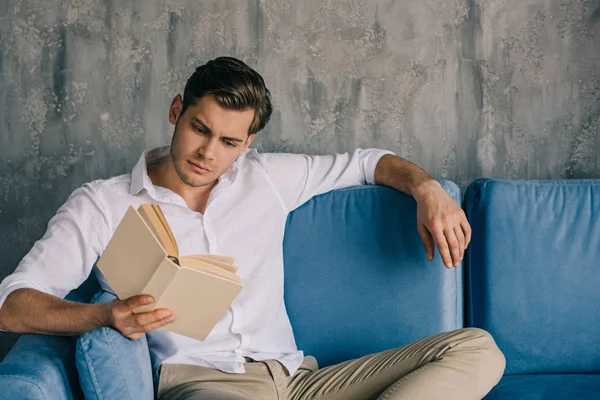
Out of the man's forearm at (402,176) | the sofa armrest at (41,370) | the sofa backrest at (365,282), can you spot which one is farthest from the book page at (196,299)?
→ the man's forearm at (402,176)

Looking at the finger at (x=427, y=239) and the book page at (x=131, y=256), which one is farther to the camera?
the finger at (x=427, y=239)

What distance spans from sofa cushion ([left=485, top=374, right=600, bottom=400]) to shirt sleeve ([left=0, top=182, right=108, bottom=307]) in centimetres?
109

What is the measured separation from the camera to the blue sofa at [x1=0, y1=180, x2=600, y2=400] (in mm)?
1967

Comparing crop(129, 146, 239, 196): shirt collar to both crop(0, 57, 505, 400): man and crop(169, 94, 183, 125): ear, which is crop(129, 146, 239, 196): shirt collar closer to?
crop(0, 57, 505, 400): man

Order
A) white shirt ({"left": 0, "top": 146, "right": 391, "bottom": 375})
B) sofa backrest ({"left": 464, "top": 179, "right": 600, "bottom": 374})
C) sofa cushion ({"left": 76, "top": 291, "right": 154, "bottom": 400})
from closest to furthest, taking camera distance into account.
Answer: sofa cushion ({"left": 76, "top": 291, "right": 154, "bottom": 400}) → white shirt ({"left": 0, "top": 146, "right": 391, "bottom": 375}) → sofa backrest ({"left": 464, "top": 179, "right": 600, "bottom": 374})

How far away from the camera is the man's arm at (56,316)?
4.69ft

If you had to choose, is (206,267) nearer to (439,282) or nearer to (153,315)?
(153,315)

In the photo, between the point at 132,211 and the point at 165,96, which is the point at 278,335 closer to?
the point at 132,211

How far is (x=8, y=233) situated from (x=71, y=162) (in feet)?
1.09

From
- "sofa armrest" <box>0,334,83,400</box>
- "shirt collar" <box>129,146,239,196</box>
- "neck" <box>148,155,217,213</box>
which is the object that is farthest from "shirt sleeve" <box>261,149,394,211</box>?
"sofa armrest" <box>0,334,83,400</box>

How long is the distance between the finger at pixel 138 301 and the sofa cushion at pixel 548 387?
0.96 metres

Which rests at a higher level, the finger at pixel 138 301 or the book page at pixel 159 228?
the book page at pixel 159 228

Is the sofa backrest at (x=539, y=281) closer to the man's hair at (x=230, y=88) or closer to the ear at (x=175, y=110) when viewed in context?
the man's hair at (x=230, y=88)

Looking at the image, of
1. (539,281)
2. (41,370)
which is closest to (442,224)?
(539,281)
